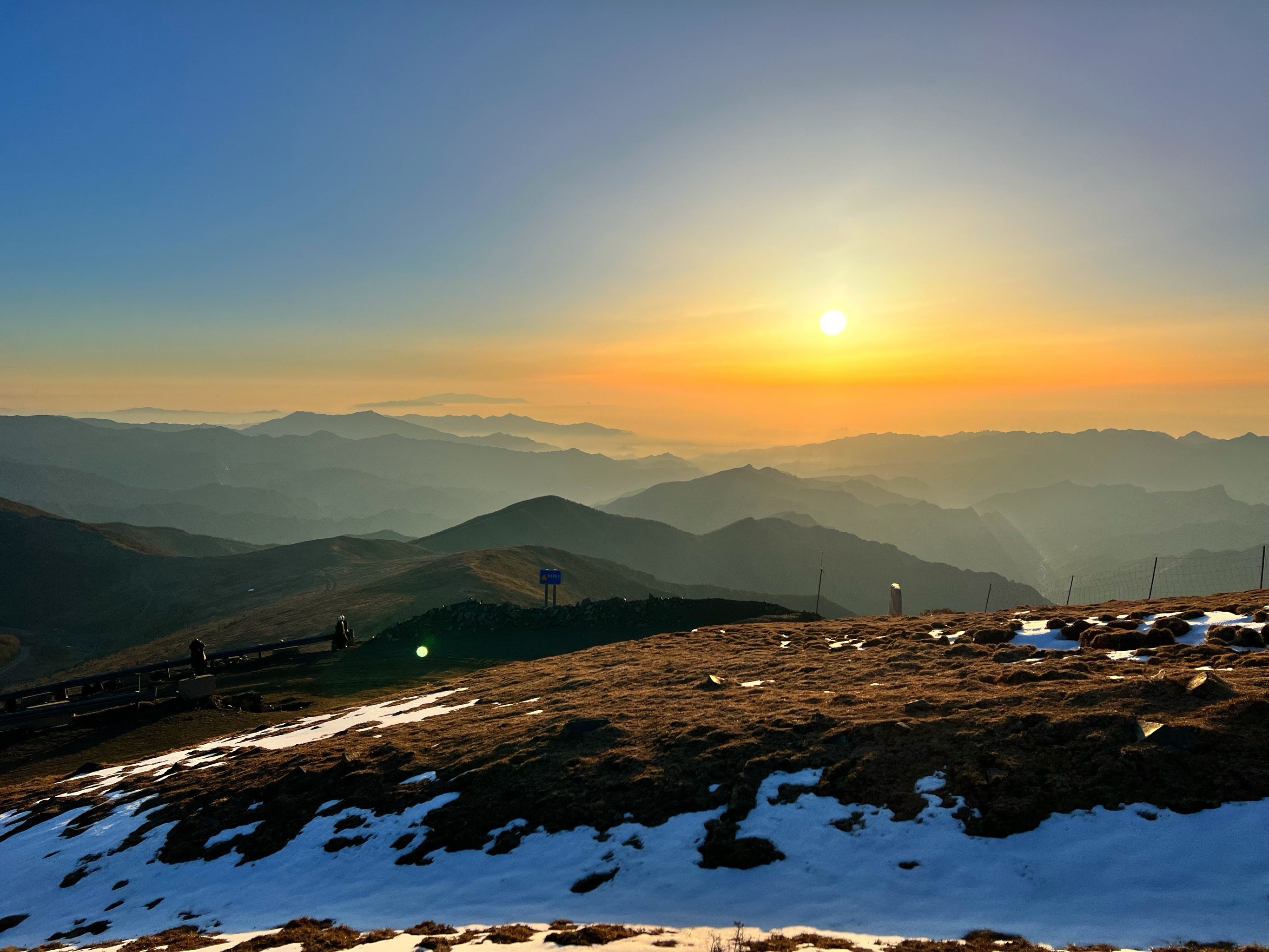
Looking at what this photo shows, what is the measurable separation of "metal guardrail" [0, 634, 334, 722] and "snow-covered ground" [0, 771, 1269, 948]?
29.3 metres

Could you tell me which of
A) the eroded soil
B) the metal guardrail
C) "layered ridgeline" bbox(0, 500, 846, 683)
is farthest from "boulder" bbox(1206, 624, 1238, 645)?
"layered ridgeline" bbox(0, 500, 846, 683)

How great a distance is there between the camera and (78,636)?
152125mm

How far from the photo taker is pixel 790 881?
48.3 ft

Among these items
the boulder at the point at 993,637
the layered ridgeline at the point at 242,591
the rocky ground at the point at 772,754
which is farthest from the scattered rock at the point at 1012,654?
the layered ridgeline at the point at 242,591

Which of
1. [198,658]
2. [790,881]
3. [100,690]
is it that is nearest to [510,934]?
[790,881]

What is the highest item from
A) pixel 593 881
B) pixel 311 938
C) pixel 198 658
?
pixel 593 881

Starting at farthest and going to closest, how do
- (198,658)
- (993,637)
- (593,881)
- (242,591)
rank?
(242,591) < (198,658) < (993,637) < (593,881)

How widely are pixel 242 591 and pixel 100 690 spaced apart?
404 feet

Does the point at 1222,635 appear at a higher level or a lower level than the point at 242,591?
higher

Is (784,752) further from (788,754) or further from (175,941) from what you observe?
(175,941)

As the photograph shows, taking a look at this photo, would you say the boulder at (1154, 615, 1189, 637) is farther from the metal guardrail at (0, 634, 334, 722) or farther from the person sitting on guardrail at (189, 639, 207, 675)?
the person sitting on guardrail at (189, 639, 207, 675)

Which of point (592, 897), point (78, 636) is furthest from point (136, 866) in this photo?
point (78, 636)

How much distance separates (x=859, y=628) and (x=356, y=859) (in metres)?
29.8

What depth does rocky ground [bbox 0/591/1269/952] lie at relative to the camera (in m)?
15.7
